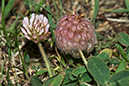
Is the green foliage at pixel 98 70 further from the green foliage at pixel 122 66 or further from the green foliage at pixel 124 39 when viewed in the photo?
the green foliage at pixel 124 39

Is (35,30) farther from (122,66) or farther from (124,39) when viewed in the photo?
(124,39)

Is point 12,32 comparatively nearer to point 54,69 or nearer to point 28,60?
point 28,60

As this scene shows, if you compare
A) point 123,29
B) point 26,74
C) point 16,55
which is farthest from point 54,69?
point 123,29

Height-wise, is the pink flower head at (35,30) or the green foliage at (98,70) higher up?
the pink flower head at (35,30)

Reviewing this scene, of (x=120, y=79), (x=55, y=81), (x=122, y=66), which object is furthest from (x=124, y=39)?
(x=55, y=81)

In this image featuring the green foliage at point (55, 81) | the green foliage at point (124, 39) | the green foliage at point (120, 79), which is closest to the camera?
the green foliage at point (120, 79)

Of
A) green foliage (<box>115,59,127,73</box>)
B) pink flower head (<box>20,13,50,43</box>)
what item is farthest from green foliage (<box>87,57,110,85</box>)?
pink flower head (<box>20,13,50,43</box>)

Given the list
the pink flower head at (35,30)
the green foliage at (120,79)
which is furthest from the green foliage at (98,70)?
the pink flower head at (35,30)

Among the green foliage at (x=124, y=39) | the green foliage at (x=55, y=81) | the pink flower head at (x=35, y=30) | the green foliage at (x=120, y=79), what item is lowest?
the green foliage at (x=120, y=79)

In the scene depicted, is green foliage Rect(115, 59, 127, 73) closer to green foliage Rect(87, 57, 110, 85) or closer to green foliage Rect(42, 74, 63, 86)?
green foliage Rect(87, 57, 110, 85)
